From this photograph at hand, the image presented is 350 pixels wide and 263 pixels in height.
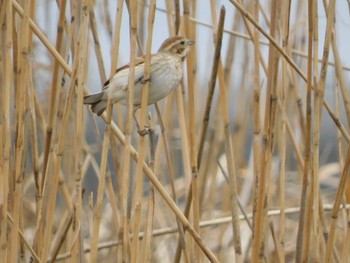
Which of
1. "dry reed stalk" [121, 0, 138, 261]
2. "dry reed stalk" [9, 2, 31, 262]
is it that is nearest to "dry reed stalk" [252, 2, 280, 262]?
"dry reed stalk" [121, 0, 138, 261]

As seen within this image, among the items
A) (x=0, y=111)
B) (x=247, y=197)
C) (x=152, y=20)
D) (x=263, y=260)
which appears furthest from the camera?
(x=247, y=197)

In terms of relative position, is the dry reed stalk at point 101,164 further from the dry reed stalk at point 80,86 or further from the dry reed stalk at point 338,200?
the dry reed stalk at point 338,200

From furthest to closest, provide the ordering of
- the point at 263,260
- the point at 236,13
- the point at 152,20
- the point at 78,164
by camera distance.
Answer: the point at 236,13 < the point at 263,260 < the point at 78,164 < the point at 152,20

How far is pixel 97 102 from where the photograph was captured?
1746 mm

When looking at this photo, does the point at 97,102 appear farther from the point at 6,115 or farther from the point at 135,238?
the point at 135,238

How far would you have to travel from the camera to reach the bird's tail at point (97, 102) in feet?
5.69

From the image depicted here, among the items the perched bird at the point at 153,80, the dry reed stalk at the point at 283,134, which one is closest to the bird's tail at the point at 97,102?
the perched bird at the point at 153,80

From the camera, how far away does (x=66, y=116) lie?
1.54 metres

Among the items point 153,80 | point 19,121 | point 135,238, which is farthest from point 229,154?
point 19,121

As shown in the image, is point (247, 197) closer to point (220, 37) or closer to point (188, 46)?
point (188, 46)

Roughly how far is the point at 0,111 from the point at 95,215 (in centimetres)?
30

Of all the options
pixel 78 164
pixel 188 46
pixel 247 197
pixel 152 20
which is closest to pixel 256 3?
pixel 188 46

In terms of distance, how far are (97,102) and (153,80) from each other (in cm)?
13

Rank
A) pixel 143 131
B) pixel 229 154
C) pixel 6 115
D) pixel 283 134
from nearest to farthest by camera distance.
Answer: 1. pixel 143 131
2. pixel 6 115
3. pixel 283 134
4. pixel 229 154
